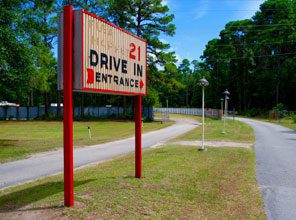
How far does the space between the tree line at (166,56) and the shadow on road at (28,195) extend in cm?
875

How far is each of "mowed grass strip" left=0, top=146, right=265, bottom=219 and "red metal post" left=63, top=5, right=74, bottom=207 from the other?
0.33m

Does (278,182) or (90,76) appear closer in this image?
(90,76)

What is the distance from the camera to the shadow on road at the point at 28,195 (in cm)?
573

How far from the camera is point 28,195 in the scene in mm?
6453

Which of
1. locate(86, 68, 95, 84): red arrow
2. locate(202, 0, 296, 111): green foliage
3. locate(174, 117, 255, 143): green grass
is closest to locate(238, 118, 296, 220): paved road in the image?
locate(86, 68, 95, 84): red arrow

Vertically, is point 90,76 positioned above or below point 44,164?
above

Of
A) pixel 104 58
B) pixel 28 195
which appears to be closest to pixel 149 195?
pixel 28 195

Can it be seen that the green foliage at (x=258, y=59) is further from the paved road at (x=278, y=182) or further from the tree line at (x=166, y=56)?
the paved road at (x=278, y=182)

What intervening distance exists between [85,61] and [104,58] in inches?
23.0

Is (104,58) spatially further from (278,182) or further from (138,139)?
(278,182)

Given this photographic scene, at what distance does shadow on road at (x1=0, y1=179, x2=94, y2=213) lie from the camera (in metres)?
5.73

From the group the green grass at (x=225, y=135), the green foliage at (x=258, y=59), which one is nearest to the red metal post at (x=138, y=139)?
the green grass at (x=225, y=135)

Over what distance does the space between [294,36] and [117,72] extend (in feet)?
184

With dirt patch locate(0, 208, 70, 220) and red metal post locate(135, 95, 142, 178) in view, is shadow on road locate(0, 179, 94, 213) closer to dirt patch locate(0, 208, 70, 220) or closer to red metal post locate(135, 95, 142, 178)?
dirt patch locate(0, 208, 70, 220)
